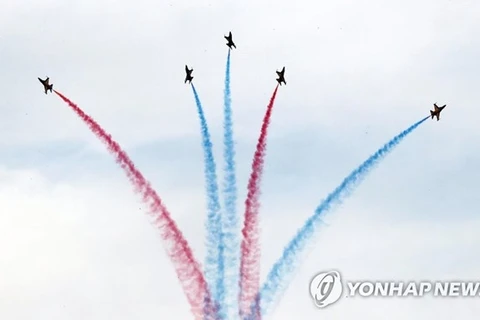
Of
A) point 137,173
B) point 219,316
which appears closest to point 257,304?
point 219,316

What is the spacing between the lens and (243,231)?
131750 millimetres

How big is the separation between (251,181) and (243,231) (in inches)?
265

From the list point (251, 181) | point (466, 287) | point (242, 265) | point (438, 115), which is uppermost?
point (438, 115)

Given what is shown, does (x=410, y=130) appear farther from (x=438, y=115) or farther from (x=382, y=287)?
(x=382, y=287)

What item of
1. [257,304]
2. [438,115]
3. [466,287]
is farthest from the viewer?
[438,115]

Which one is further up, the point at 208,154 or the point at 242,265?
the point at 208,154

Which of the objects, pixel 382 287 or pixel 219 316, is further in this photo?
pixel 219 316

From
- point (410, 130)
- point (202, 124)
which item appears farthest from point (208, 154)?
point (410, 130)

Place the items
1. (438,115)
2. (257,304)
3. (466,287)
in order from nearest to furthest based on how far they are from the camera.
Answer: (466,287), (257,304), (438,115)

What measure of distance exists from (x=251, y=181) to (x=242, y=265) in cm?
1083

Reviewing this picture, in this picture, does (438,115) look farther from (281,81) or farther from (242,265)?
(242,265)

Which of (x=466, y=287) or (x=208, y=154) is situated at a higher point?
(x=208, y=154)

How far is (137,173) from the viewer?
136 meters

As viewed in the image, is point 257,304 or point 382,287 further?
point 257,304
